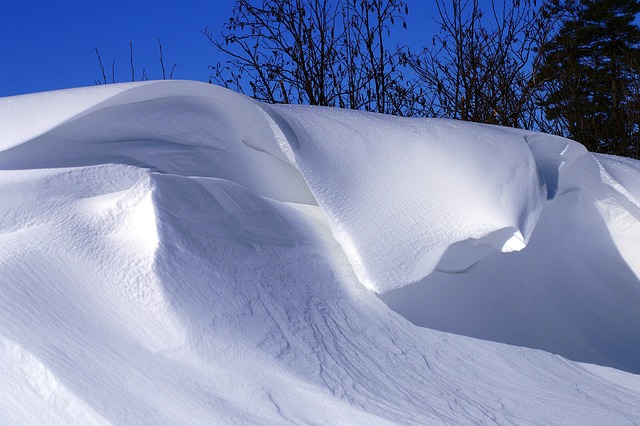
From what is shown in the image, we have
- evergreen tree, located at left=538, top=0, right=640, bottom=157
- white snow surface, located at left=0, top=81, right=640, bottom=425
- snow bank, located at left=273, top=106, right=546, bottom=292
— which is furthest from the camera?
evergreen tree, located at left=538, top=0, right=640, bottom=157

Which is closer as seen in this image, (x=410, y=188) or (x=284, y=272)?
(x=284, y=272)

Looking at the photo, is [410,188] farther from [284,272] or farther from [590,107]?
[590,107]

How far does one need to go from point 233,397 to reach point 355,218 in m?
0.43

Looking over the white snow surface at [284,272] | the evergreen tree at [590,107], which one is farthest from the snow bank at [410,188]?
the evergreen tree at [590,107]

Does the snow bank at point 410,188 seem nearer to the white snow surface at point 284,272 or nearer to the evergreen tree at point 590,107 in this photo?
the white snow surface at point 284,272

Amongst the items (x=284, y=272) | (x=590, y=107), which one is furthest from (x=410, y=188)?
(x=590, y=107)

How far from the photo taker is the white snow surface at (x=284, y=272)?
0.93 meters

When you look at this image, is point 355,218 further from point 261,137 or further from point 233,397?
point 233,397

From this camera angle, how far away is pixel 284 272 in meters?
1.18

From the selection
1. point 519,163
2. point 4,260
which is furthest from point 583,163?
point 4,260

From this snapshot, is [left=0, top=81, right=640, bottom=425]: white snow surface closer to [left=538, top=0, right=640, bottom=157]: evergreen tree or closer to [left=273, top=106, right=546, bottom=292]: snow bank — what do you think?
[left=273, top=106, right=546, bottom=292]: snow bank

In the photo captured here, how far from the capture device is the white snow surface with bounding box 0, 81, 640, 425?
935 mm

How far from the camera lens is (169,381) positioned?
3.00 ft

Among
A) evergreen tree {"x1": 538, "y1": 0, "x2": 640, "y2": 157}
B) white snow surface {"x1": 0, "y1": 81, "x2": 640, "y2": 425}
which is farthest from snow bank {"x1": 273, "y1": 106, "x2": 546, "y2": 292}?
evergreen tree {"x1": 538, "y1": 0, "x2": 640, "y2": 157}
